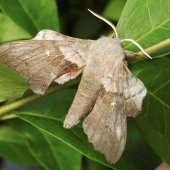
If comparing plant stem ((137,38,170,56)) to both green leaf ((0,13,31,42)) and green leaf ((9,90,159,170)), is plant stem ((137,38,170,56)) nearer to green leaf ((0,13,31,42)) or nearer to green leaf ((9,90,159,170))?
green leaf ((9,90,159,170))

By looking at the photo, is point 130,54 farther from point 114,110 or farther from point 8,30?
point 8,30

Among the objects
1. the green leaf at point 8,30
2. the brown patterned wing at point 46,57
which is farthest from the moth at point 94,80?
the green leaf at point 8,30

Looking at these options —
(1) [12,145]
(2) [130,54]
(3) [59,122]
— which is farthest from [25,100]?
(1) [12,145]

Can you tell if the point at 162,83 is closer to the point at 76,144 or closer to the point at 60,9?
the point at 76,144

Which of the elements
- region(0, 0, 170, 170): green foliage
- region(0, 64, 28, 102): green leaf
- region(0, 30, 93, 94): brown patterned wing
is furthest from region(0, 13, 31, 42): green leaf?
region(0, 64, 28, 102): green leaf

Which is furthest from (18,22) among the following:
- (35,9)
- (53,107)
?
(53,107)
